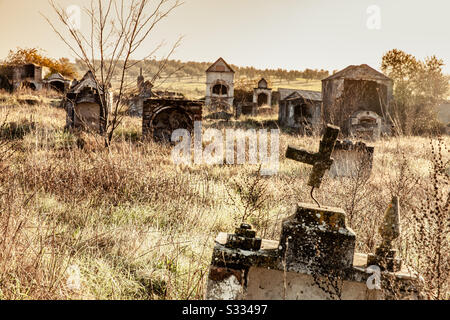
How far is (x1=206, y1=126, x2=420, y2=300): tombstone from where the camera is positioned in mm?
1828

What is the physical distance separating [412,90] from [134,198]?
78.7ft

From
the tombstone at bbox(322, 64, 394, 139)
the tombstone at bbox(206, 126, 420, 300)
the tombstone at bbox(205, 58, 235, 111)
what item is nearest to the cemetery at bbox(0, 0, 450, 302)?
the tombstone at bbox(206, 126, 420, 300)

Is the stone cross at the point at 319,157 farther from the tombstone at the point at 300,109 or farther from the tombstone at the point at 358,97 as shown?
the tombstone at the point at 300,109

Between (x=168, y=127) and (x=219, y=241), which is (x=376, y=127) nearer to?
(x=168, y=127)

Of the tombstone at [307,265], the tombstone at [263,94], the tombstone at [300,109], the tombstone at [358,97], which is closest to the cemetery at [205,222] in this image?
the tombstone at [307,265]

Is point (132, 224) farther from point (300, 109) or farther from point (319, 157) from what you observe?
point (300, 109)

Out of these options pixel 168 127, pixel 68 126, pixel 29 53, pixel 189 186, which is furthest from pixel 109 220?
pixel 29 53

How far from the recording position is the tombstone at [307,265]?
6.00ft

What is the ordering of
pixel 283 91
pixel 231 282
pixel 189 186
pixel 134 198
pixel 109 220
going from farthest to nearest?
pixel 283 91
pixel 189 186
pixel 134 198
pixel 109 220
pixel 231 282

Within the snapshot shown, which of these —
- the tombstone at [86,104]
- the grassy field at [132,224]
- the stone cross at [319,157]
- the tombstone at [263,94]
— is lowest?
the grassy field at [132,224]

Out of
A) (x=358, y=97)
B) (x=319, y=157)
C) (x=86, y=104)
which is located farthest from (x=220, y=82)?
(x=319, y=157)

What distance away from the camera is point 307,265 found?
1.87m

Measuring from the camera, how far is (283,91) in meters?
22.8

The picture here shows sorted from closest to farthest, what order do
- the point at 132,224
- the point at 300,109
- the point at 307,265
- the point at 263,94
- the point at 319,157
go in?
the point at 307,265 → the point at 319,157 → the point at 132,224 → the point at 300,109 → the point at 263,94
